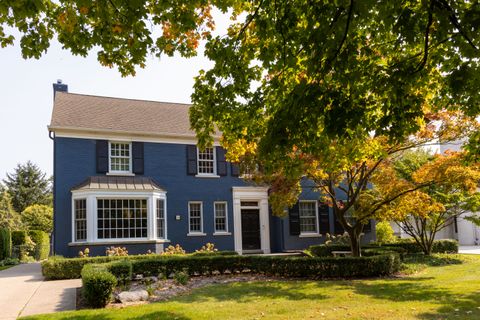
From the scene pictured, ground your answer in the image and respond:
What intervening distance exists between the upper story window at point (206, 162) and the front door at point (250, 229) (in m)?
2.91

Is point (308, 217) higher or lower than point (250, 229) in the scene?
higher

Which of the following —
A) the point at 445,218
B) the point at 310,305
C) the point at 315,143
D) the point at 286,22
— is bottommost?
the point at 310,305

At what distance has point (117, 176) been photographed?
22.1m

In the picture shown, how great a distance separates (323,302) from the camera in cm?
977

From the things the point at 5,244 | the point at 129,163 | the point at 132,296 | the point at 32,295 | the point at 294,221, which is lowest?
the point at 32,295

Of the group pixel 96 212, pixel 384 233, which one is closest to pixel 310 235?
pixel 384 233

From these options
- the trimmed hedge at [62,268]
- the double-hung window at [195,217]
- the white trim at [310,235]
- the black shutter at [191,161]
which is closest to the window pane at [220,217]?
the double-hung window at [195,217]

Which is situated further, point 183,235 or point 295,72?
point 183,235

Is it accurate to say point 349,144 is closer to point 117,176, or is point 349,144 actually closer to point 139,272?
point 139,272

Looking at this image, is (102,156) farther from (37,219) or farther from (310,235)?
(37,219)

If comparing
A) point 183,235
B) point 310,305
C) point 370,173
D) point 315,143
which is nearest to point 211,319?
point 310,305

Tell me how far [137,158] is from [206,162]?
12.3 feet

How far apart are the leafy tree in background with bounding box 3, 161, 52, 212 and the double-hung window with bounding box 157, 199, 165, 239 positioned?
96.2ft

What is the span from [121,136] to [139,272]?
365 inches
